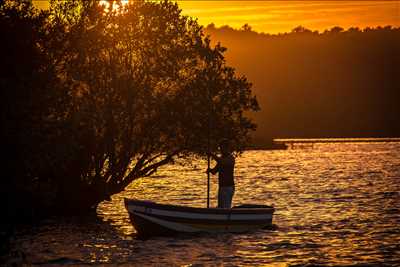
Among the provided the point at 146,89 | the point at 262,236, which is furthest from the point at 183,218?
the point at 146,89

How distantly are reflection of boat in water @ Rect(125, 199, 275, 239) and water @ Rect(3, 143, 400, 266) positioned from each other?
417mm

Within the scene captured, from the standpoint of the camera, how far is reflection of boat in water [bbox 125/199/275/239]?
120ft

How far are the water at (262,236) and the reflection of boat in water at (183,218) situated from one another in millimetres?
417

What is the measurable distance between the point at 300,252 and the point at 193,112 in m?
12.0

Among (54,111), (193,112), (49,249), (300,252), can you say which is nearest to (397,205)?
(193,112)

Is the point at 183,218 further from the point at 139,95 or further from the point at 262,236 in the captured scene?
the point at 139,95

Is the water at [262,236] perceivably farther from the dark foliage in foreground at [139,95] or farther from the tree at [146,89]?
the tree at [146,89]

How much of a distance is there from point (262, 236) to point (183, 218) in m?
4.13

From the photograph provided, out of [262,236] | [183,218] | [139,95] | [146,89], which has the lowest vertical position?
[262,236]

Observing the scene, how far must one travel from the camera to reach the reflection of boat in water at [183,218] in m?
36.7

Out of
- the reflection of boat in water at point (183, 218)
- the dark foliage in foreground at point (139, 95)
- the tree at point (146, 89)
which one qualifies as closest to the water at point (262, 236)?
the reflection of boat in water at point (183, 218)

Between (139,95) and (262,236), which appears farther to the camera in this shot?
(139,95)

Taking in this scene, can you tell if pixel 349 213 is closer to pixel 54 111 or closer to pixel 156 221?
pixel 156 221

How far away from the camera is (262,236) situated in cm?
3872
